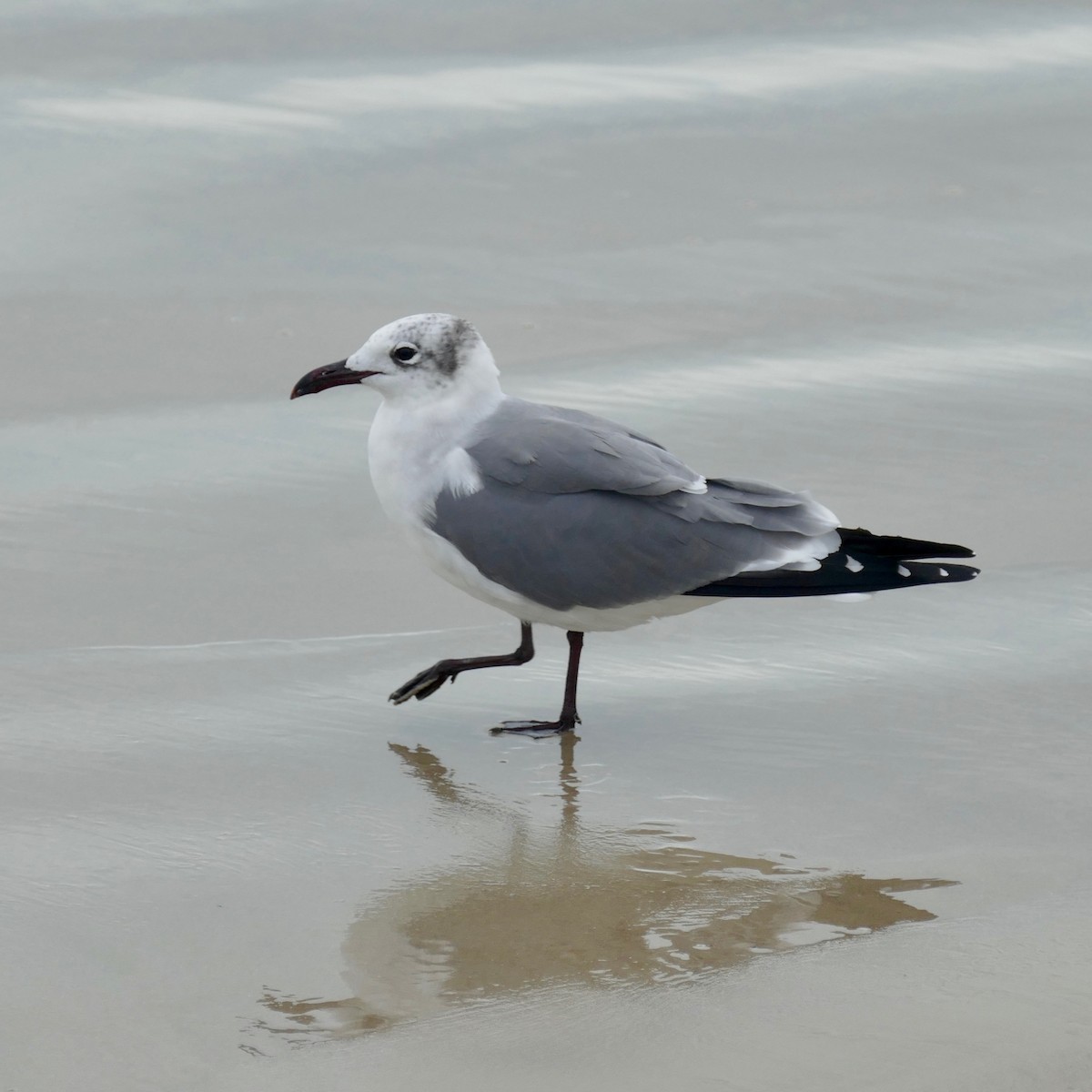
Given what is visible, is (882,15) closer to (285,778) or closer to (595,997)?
(285,778)

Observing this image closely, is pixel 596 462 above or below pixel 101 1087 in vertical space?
above

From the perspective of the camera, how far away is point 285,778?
343cm

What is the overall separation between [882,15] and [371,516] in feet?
14.7

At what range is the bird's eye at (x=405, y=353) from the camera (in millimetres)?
3955

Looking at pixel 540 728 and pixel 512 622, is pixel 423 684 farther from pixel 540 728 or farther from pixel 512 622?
pixel 512 622

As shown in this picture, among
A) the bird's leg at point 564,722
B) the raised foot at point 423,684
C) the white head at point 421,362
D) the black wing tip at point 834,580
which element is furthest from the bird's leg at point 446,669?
the white head at point 421,362

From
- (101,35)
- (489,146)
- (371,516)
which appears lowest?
(371,516)

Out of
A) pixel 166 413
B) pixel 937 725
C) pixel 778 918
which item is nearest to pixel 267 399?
pixel 166 413

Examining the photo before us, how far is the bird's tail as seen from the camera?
147 inches

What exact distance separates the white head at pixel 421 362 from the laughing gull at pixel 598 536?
0.39 feet

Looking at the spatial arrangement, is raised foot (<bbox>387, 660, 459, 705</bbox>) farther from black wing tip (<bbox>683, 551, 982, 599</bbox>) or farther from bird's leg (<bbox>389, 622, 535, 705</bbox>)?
black wing tip (<bbox>683, 551, 982, 599</bbox>)

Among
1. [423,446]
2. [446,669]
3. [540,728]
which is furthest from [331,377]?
[540,728]

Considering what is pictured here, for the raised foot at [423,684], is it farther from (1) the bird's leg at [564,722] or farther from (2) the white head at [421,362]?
(2) the white head at [421,362]

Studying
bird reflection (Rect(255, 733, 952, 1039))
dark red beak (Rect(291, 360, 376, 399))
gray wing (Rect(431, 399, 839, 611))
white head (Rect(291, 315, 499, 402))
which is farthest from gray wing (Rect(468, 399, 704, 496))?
bird reflection (Rect(255, 733, 952, 1039))
